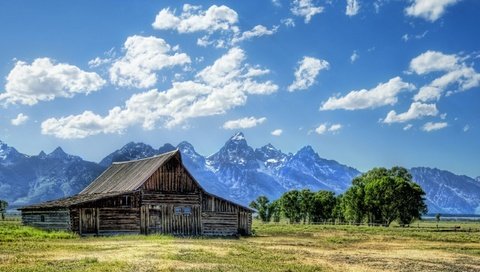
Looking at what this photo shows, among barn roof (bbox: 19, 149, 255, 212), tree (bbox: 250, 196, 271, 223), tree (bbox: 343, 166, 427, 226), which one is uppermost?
barn roof (bbox: 19, 149, 255, 212)

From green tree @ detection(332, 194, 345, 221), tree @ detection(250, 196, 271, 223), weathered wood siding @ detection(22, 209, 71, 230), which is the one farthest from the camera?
tree @ detection(250, 196, 271, 223)

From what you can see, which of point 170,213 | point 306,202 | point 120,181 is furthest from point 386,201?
point 120,181

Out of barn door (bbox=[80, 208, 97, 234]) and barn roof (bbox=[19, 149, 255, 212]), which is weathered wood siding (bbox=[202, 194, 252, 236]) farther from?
barn door (bbox=[80, 208, 97, 234])

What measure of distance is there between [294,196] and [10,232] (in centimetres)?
9240

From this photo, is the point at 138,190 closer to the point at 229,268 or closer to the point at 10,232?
the point at 10,232

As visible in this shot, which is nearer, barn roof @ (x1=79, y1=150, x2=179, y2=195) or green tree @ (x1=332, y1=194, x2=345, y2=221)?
barn roof @ (x1=79, y1=150, x2=179, y2=195)

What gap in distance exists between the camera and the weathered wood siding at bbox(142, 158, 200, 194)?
55094 millimetres

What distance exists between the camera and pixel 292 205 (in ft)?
436

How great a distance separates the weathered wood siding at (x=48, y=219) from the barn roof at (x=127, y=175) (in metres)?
6.61

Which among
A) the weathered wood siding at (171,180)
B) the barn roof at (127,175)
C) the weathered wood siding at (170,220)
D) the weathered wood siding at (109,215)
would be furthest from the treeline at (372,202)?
the weathered wood siding at (109,215)

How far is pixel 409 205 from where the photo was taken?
10006 cm

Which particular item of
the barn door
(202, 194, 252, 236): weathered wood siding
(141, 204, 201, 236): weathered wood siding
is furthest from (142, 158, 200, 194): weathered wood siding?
the barn door

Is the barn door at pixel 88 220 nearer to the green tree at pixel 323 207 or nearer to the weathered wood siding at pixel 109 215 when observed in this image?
the weathered wood siding at pixel 109 215

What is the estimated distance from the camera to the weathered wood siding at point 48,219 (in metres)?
51.4
